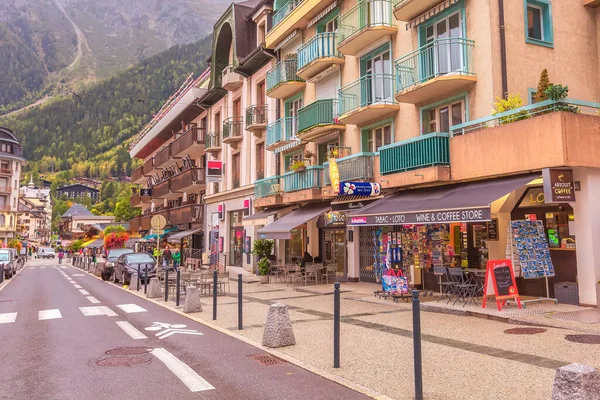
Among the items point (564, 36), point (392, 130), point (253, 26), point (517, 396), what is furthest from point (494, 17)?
point (253, 26)

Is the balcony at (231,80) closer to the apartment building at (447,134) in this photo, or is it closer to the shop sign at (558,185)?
the apartment building at (447,134)

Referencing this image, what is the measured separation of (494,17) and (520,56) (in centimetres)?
138

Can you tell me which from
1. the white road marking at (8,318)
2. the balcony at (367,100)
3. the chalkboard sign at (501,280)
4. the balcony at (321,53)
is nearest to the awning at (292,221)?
the balcony at (367,100)

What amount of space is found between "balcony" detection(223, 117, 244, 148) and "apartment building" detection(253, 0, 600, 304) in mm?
8567

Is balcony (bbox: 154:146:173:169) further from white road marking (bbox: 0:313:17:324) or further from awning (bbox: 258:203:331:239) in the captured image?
white road marking (bbox: 0:313:17:324)

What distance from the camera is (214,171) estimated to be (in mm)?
31031

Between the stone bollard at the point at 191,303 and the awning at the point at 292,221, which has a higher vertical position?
the awning at the point at 292,221

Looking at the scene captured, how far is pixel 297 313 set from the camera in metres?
12.2

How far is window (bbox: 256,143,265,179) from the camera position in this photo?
27.8m

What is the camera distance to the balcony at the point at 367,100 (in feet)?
56.6

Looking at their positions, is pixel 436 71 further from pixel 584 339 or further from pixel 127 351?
pixel 127 351

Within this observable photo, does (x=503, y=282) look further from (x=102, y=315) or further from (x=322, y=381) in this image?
(x=102, y=315)

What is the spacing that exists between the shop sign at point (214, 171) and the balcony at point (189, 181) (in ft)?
15.2

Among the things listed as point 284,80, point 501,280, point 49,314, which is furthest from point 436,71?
point 49,314
